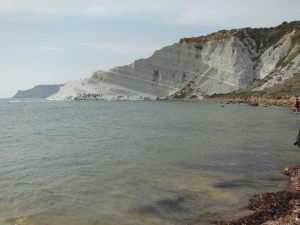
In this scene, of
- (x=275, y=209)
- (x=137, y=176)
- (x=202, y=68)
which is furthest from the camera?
(x=202, y=68)

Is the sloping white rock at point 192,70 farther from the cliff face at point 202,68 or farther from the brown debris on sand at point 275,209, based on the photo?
the brown debris on sand at point 275,209

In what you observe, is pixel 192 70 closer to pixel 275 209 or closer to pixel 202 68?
pixel 202 68

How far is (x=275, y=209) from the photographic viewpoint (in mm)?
16672

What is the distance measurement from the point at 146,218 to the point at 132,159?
40.1 feet

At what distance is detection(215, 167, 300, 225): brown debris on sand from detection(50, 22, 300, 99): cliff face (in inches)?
4516

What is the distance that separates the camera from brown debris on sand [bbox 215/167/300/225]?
1508cm

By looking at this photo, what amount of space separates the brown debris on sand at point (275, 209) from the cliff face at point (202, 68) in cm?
11471

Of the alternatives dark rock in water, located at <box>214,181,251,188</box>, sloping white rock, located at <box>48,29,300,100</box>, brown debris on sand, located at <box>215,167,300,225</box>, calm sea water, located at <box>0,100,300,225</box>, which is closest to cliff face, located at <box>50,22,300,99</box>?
sloping white rock, located at <box>48,29,300,100</box>

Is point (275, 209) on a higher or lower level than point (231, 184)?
higher

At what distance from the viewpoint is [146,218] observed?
55.7ft

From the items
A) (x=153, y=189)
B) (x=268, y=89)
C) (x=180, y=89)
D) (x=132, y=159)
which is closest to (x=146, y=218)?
(x=153, y=189)

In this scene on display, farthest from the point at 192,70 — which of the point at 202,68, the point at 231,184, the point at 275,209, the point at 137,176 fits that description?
the point at 275,209

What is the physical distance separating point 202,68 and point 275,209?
132m

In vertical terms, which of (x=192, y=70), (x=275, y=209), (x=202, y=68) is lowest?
(x=275, y=209)
